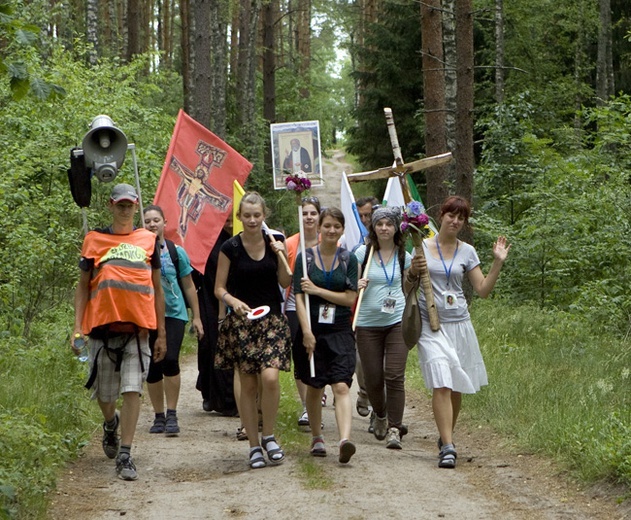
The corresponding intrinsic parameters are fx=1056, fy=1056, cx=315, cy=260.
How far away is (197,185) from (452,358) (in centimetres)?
499

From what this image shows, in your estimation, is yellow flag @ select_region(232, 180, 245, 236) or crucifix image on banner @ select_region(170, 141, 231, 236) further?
crucifix image on banner @ select_region(170, 141, 231, 236)

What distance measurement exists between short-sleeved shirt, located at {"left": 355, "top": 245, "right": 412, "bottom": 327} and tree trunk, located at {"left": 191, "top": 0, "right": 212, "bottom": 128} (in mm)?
10821

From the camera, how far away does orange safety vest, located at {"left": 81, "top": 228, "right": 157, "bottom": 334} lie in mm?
7258

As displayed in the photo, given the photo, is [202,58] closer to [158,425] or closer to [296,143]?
[296,143]

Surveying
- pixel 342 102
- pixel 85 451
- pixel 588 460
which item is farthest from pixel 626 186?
pixel 342 102

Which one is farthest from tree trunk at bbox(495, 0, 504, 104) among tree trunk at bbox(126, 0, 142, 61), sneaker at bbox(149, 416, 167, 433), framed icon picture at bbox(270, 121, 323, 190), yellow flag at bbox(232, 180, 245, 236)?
sneaker at bbox(149, 416, 167, 433)

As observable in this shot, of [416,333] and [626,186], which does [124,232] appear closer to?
[416,333]

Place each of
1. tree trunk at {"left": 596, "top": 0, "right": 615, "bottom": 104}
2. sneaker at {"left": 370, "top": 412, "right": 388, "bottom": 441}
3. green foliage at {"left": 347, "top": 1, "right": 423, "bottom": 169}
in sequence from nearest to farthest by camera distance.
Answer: sneaker at {"left": 370, "top": 412, "right": 388, "bottom": 441} → tree trunk at {"left": 596, "top": 0, "right": 615, "bottom": 104} → green foliage at {"left": 347, "top": 1, "right": 423, "bottom": 169}

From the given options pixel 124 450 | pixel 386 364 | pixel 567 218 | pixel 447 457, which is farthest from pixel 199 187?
pixel 567 218

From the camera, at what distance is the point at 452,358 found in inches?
316

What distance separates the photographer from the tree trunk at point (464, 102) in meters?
16.1

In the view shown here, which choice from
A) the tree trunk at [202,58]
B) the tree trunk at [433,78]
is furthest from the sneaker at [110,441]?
the tree trunk at [202,58]

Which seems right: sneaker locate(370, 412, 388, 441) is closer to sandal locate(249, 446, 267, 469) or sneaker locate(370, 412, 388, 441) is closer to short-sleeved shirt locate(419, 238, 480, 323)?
short-sleeved shirt locate(419, 238, 480, 323)

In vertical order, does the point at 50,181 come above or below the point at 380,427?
above
